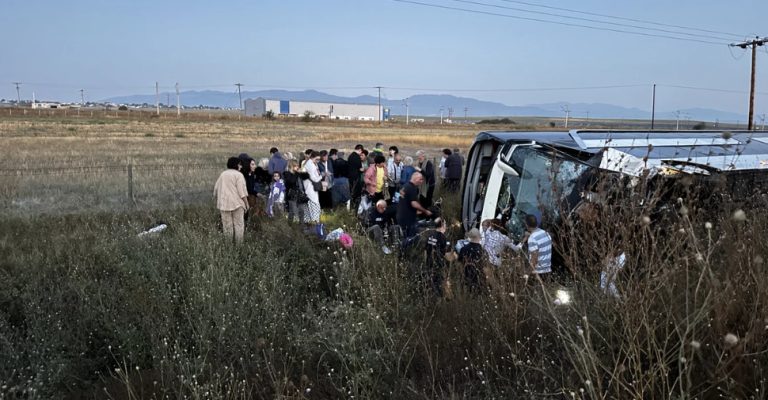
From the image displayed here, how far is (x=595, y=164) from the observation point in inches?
218

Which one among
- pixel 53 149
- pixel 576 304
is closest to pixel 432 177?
pixel 576 304

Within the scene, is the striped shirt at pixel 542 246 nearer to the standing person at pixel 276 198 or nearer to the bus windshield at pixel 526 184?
the bus windshield at pixel 526 184

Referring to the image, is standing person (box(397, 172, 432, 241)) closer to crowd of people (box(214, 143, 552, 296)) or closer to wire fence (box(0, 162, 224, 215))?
crowd of people (box(214, 143, 552, 296))

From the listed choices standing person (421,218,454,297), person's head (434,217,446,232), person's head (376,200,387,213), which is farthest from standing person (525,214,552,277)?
person's head (376,200,387,213)

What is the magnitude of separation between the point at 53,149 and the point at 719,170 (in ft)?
79.2

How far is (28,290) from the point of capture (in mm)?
5578

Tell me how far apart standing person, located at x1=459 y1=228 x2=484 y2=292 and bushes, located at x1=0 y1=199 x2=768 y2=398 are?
200mm

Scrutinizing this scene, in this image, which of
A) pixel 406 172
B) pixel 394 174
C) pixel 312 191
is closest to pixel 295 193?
pixel 312 191

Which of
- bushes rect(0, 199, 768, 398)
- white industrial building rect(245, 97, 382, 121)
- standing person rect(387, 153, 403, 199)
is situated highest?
white industrial building rect(245, 97, 382, 121)

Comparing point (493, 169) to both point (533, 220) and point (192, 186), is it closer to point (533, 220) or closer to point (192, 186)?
point (533, 220)

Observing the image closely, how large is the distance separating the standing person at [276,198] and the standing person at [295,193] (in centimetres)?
9

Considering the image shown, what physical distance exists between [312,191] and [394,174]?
237 centimetres

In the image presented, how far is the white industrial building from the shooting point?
148500 mm

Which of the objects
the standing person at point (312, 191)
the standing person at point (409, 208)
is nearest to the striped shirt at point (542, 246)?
the standing person at point (409, 208)
